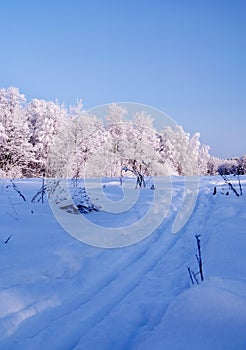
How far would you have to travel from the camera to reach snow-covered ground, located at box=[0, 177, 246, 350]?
5.94ft

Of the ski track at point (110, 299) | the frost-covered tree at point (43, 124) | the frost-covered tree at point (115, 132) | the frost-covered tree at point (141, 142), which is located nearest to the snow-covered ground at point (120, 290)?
the ski track at point (110, 299)

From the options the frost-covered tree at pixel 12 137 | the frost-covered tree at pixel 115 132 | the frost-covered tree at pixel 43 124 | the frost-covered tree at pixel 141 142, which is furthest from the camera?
the frost-covered tree at pixel 43 124

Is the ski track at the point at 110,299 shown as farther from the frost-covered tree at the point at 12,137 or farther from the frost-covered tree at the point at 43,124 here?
the frost-covered tree at the point at 43,124

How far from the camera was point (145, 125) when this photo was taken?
30531 millimetres

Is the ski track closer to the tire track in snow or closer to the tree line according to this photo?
the tire track in snow

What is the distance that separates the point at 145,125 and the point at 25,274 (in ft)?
93.8

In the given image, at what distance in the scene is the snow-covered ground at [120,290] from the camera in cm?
181

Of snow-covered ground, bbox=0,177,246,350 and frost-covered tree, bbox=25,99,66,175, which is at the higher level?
frost-covered tree, bbox=25,99,66,175

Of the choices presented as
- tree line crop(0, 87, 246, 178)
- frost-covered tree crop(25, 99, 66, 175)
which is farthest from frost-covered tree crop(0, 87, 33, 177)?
frost-covered tree crop(25, 99, 66, 175)

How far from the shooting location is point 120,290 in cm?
262

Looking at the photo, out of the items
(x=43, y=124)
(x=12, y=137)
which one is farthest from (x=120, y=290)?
(x=43, y=124)

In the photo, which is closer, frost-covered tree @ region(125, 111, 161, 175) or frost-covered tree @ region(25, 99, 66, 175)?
frost-covered tree @ region(125, 111, 161, 175)

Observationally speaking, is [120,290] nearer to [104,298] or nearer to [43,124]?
[104,298]

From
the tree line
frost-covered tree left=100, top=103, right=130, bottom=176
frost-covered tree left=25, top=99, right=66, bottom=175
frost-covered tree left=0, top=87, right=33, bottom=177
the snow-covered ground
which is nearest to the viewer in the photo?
the snow-covered ground
